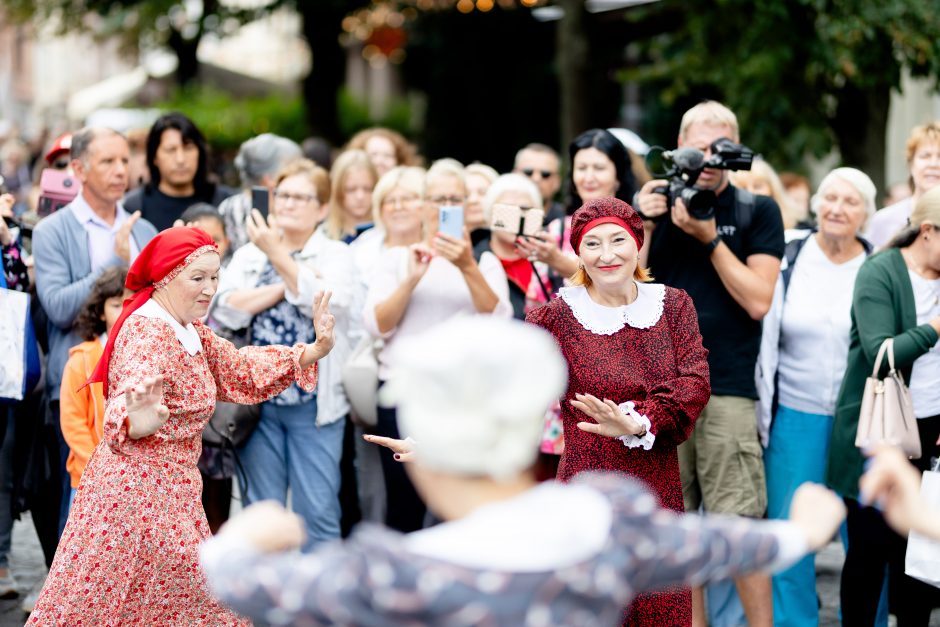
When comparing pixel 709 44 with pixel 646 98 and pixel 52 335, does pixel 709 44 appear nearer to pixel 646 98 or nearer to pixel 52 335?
pixel 52 335

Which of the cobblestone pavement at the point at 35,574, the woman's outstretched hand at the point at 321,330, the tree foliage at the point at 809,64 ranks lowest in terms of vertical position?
the cobblestone pavement at the point at 35,574

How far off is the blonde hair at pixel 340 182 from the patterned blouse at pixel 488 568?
4762 millimetres

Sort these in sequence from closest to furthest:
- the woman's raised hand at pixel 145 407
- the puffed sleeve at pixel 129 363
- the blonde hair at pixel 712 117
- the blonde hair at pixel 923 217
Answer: the woman's raised hand at pixel 145 407, the puffed sleeve at pixel 129 363, the blonde hair at pixel 923 217, the blonde hair at pixel 712 117

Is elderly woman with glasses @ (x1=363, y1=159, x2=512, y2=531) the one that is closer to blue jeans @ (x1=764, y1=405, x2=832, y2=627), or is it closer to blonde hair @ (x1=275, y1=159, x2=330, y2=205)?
blonde hair @ (x1=275, y1=159, x2=330, y2=205)

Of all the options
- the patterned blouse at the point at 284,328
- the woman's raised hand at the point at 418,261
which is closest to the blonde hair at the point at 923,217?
the woman's raised hand at the point at 418,261

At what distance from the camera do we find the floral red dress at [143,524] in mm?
4426

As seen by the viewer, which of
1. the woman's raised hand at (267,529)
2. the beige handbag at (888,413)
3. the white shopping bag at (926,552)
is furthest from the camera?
the beige handbag at (888,413)

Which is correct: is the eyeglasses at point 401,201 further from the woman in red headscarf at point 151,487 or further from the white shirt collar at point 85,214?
the woman in red headscarf at point 151,487

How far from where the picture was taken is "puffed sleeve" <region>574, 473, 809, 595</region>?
262 centimetres

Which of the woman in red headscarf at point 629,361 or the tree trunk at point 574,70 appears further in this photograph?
Answer: the tree trunk at point 574,70

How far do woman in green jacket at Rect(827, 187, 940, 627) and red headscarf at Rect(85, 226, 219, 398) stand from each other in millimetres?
2768

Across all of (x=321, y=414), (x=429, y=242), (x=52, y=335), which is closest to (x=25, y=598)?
(x=52, y=335)

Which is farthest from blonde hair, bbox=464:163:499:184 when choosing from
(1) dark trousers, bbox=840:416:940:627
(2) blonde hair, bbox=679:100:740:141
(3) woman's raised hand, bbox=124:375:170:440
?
(3) woman's raised hand, bbox=124:375:170:440

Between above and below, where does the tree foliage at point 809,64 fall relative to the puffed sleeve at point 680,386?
above
